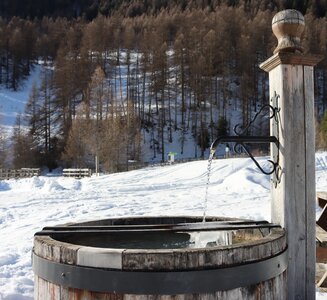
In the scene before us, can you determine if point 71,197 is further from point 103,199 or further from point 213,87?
point 213,87

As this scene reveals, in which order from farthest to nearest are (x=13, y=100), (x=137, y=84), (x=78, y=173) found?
(x=13, y=100)
(x=137, y=84)
(x=78, y=173)

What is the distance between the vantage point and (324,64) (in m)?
48.2

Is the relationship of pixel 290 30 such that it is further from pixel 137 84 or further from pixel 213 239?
pixel 137 84

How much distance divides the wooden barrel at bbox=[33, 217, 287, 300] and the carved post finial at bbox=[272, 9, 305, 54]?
1.08m

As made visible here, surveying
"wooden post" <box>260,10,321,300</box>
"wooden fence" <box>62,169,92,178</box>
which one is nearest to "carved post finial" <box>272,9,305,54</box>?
"wooden post" <box>260,10,321,300</box>

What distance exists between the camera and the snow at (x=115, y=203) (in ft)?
16.2

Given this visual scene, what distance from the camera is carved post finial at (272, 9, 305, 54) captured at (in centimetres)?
235

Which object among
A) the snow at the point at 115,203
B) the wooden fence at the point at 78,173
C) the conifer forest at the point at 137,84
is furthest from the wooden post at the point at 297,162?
the conifer forest at the point at 137,84

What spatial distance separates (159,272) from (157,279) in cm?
3

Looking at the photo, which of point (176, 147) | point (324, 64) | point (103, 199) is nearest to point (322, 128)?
point (176, 147)

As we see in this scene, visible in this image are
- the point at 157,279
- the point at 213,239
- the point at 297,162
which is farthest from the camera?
the point at 213,239

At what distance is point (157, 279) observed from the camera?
1.72 meters

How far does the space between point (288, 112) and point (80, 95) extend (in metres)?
45.6

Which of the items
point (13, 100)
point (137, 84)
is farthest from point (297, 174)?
point (13, 100)
